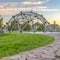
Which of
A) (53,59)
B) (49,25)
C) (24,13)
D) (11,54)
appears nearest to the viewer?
(53,59)

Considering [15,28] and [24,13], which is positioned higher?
[24,13]

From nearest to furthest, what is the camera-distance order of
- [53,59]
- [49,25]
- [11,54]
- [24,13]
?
[53,59] < [11,54] < [24,13] < [49,25]

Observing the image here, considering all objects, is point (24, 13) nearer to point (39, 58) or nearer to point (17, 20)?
point (17, 20)

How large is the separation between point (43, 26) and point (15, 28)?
9.62 ft

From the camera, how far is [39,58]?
19.3 ft

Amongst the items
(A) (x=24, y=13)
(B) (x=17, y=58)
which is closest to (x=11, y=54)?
(B) (x=17, y=58)

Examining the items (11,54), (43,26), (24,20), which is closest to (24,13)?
(24,20)

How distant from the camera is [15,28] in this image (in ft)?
73.2

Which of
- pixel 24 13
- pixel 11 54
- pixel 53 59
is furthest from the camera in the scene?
pixel 24 13

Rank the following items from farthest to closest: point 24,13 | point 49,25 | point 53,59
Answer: point 49,25 < point 24,13 < point 53,59

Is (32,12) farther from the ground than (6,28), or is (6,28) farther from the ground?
(32,12)

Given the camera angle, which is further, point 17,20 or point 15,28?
point 15,28

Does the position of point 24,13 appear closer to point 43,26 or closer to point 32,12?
point 32,12

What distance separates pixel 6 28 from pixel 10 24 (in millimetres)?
582
